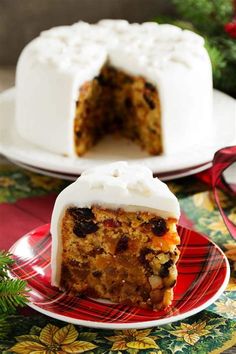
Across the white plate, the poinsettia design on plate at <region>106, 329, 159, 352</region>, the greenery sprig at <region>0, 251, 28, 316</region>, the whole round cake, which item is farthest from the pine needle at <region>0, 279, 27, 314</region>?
the whole round cake

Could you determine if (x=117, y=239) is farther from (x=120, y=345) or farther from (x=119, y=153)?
(x=119, y=153)

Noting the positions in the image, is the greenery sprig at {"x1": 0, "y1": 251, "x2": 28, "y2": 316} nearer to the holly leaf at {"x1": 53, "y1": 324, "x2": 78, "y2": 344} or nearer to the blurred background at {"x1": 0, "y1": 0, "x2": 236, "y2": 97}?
the holly leaf at {"x1": 53, "y1": 324, "x2": 78, "y2": 344}

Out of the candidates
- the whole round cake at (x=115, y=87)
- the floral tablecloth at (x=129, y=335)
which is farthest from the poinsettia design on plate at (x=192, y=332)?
the whole round cake at (x=115, y=87)

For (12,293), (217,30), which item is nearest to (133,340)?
(12,293)

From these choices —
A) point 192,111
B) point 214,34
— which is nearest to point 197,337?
point 192,111

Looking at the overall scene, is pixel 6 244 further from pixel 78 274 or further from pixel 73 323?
pixel 73 323
